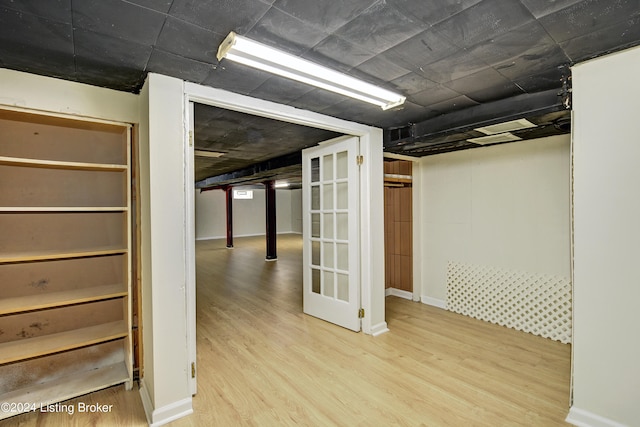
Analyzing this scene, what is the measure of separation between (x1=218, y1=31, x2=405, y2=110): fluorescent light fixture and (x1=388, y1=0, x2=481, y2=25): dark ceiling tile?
0.54 m

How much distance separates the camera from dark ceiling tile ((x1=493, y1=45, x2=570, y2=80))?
1.62m

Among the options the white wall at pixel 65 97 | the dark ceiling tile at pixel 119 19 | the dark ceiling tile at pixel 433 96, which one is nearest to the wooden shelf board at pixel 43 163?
the white wall at pixel 65 97

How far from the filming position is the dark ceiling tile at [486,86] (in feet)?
6.33

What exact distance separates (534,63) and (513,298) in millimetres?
2424

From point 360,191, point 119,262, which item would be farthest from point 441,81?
point 119,262

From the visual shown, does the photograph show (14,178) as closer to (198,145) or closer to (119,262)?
(119,262)

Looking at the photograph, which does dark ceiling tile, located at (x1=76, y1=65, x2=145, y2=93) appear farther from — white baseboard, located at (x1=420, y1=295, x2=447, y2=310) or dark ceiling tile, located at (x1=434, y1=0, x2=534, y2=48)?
white baseboard, located at (x1=420, y1=295, x2=447, y2=310)

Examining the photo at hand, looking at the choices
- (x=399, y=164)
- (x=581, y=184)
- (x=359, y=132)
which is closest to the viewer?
(x=581, y=184)

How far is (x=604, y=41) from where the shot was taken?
1522 mm

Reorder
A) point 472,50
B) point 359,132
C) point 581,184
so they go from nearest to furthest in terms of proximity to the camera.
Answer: point 472,50 → point 581,184 → point 359,132

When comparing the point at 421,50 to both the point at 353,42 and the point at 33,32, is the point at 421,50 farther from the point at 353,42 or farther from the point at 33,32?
the point at 33,32

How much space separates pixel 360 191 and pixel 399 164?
5.03 feet

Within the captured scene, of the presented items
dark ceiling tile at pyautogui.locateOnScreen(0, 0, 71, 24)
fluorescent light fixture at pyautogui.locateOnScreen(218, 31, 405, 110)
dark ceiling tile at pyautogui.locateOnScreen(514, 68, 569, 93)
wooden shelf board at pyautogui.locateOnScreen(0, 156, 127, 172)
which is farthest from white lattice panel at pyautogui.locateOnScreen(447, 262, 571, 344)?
→ dark ceiling tile at pyautogui.locateOnScreen(0, 0, 71, 24)

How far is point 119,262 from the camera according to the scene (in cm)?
240
